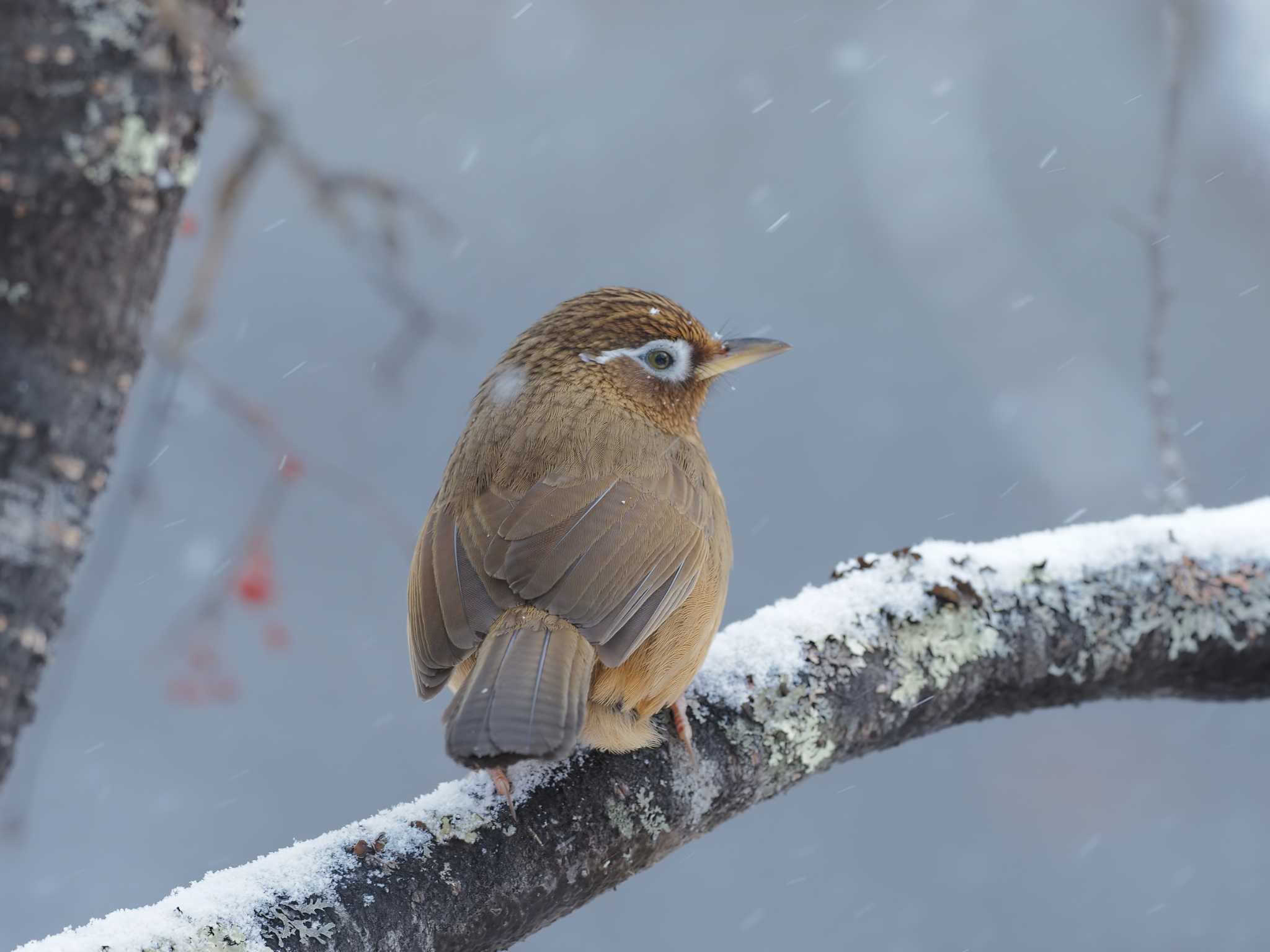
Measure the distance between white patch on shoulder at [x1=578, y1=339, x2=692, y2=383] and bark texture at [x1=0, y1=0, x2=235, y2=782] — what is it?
2.00 metres

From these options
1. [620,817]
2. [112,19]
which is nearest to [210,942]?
[620,817]

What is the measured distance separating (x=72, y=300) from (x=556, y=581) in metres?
1.36

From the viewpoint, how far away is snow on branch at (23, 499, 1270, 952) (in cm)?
→ 192

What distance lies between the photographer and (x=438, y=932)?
6.59 feet

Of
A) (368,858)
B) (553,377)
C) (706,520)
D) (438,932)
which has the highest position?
(553,377)

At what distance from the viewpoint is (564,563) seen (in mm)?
2623

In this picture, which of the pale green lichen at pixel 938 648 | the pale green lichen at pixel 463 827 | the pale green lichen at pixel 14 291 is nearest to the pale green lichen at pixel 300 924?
the pale green lichen at pixel 463 827

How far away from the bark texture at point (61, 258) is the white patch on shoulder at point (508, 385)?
1.86m

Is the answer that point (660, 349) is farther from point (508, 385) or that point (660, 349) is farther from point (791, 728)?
point (791, 728)

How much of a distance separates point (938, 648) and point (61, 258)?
2.13 m

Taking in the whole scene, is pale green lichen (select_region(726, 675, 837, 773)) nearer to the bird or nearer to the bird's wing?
the bird

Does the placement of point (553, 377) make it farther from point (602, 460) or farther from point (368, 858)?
point (368, 858)

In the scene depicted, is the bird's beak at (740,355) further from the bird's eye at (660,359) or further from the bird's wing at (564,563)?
the bird's wing at (564,563)

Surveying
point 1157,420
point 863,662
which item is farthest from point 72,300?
point 1157,420
